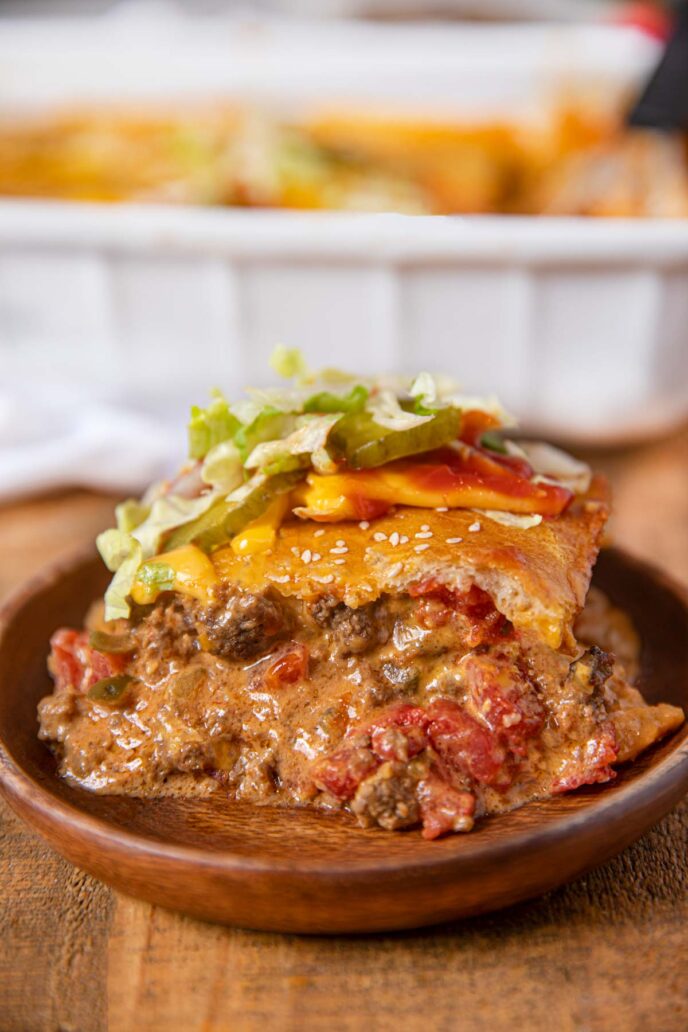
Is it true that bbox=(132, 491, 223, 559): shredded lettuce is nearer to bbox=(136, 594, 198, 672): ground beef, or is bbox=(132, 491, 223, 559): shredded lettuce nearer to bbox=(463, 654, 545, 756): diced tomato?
bbox=(136, 594, 198, 672): ground beef

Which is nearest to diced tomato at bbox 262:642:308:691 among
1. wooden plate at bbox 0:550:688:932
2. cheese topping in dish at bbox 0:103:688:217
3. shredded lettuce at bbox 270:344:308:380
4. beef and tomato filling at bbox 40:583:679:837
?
beef and tomato filling at bbox 40:583:679:837

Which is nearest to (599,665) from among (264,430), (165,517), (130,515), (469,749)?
(469,749)

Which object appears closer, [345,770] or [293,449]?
[345,770]

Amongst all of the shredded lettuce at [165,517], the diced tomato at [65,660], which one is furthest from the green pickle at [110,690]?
the shredded lettuce at [165,517]

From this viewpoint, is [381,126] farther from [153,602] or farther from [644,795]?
[644,795]

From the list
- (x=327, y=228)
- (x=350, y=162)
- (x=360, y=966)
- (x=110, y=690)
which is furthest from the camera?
(x=350, y=162)

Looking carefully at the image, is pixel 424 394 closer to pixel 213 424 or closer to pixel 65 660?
pixel 213 424

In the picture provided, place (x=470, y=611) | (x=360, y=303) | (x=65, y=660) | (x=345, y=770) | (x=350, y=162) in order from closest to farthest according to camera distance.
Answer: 1. (x=345, y=770)
2. (x=470, y=611)
3. (x=65, y=660)
4. (x=360, y=303)
5. (x=350, y=162)
